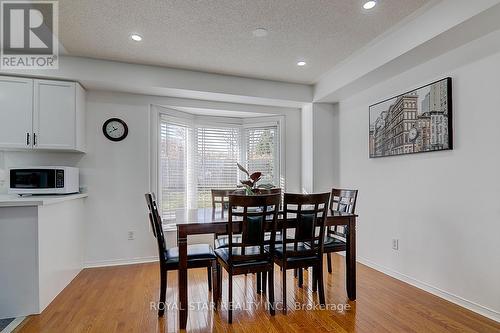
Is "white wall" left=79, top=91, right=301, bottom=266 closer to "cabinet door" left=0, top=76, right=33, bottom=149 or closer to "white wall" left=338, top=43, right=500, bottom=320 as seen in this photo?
"cabinet door" left=0, top=76, right=33, bottom=149

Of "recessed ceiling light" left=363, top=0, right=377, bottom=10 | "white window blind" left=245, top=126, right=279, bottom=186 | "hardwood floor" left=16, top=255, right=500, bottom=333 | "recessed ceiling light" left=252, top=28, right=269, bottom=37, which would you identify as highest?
"recessed ceiling light" left=363, top=0, right=377, bottom=10

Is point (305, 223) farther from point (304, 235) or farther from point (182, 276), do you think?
point (182, 276)

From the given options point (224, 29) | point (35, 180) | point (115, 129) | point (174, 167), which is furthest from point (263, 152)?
point (35, 180)

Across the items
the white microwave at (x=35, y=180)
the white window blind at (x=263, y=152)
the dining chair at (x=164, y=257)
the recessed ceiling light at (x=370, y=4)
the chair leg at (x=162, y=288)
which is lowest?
the chair leg at (x=162, y=288)

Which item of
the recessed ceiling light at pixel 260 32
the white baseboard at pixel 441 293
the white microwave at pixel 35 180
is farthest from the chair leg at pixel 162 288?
the white baseboard at pixel 441 293

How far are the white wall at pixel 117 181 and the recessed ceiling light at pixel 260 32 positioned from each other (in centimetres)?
188

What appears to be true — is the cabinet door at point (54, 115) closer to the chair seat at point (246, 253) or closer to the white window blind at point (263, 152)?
the chair seat at point (246, 253)

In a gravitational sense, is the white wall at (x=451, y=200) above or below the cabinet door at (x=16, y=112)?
below

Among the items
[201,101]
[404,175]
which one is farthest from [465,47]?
[201,101]

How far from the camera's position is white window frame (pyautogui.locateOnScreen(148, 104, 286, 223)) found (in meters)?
4.01

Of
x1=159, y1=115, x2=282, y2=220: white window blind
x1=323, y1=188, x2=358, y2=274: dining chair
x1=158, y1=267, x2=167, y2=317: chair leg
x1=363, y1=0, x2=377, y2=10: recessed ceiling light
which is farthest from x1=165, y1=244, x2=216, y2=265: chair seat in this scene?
x1=363, y1=0, x2=377, y2=10: recessed ceiling light

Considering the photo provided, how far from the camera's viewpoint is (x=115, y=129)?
3807 mm

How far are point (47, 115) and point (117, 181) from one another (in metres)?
1.12

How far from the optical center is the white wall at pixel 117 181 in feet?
12.2
